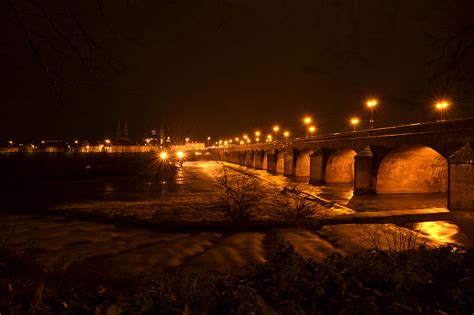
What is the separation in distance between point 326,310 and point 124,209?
1799 centimetres

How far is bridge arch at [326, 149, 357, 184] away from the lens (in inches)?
1368

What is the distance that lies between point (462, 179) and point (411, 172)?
456 inches

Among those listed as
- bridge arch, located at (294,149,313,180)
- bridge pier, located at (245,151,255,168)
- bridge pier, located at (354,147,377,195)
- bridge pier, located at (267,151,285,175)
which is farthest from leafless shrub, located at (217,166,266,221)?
bridge pier, located at (245,151,255,168)

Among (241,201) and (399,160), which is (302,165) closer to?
(399,160)

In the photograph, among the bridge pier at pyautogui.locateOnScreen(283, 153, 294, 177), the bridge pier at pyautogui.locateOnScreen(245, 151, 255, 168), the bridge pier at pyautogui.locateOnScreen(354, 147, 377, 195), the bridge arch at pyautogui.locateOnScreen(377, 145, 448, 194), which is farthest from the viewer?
the bridge pier at pyautogui.locateOnScreen(245, 151, 255, 168)

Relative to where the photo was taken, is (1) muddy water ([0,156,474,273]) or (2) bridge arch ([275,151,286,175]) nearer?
(1) muddy water ([0,156,474,273])

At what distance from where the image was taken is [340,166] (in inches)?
1421

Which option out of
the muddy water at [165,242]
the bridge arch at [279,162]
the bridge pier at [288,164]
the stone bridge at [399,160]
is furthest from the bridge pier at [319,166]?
the muddy water at [165,242]

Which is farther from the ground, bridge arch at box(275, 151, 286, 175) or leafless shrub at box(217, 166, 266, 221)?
bridge arch at box(275, 151, 286, 175)

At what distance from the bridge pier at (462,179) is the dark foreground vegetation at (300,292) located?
12066 mm

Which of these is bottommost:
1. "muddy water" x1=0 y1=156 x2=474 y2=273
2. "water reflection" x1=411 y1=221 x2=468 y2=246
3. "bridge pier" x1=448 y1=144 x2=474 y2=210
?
"muddy water" x1=0 y1=156 x2=474 y2=273

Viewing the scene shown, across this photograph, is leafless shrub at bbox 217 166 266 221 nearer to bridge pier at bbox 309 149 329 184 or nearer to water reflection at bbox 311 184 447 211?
water reflection at bbox 311 184 447 211

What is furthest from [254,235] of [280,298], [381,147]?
[381,147]

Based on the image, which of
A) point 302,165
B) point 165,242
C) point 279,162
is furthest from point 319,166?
point 165,242
